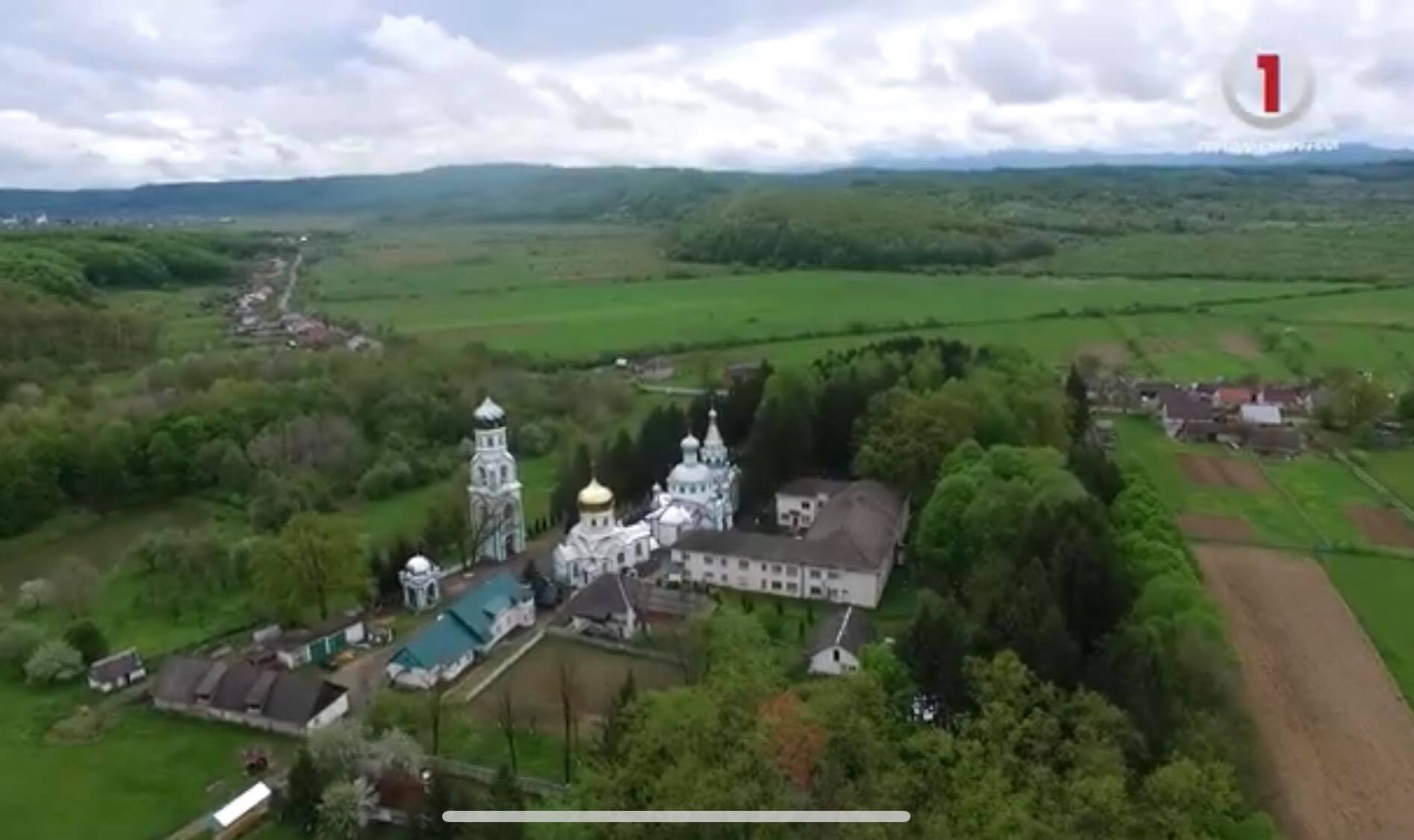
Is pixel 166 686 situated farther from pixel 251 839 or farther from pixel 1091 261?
pixel 1091 261

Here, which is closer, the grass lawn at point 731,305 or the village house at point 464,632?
the village house at point 464,632

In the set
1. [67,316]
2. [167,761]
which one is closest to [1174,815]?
[167,761]

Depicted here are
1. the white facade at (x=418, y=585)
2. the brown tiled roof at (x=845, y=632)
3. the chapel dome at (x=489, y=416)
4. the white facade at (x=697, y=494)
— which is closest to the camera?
the brown tiled roof at (x=845, y=632)

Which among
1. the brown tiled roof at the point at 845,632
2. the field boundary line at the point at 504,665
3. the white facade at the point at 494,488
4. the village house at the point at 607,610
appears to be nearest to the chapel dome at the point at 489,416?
the white facade at the point at 494,488

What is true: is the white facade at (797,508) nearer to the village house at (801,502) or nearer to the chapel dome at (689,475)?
the village house at (801,502)

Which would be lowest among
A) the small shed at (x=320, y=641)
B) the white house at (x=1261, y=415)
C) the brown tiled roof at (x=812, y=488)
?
the small shed at (x=320, y=641)

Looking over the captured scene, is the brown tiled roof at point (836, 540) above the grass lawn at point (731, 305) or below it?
below

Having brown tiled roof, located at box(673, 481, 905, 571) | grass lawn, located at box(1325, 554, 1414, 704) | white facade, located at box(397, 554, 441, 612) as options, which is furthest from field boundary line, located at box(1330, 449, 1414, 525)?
white facade, located at box(397, 554, 441, 612)

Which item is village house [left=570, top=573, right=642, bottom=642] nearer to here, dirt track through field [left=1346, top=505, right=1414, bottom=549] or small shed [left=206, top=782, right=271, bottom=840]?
small shed [left=206, top=782, right=271, bottom=840]
